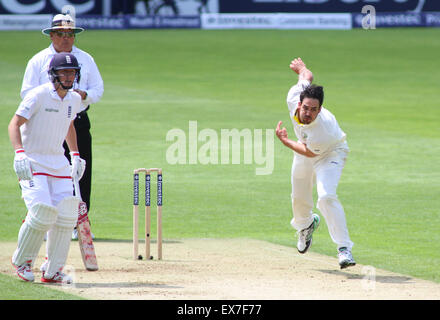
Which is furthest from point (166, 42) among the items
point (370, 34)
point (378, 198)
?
point (378, 198)

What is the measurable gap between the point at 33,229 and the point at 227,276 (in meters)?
1.56

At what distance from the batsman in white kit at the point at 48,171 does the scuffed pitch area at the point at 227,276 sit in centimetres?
34

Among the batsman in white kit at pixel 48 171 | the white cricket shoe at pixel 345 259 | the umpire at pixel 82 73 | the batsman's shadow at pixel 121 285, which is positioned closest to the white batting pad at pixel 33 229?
the batsman in white kit at pixel 48 171

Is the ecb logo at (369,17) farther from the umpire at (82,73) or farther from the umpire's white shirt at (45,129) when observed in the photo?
the umpire's white shirt at (45,129)

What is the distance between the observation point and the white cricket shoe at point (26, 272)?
6.85 m

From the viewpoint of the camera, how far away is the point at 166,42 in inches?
1179

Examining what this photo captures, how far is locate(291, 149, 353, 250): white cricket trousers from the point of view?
754 cm

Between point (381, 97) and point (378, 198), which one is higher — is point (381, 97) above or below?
above

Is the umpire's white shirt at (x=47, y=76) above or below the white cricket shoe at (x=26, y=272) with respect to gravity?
above

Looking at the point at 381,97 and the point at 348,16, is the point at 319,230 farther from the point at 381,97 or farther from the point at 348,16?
the point at 348,16

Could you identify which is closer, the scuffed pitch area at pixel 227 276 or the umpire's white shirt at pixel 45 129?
the scuffed pitch area at pixel 227 276

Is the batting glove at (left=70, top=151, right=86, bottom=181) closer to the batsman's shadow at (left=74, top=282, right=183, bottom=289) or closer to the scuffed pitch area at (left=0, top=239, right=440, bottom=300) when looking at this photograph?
the scuffed pitch area at (left=0, top=239, right=440, bottom=300)

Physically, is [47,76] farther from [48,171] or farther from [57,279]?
[57,279]

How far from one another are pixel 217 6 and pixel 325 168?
1085 inches
